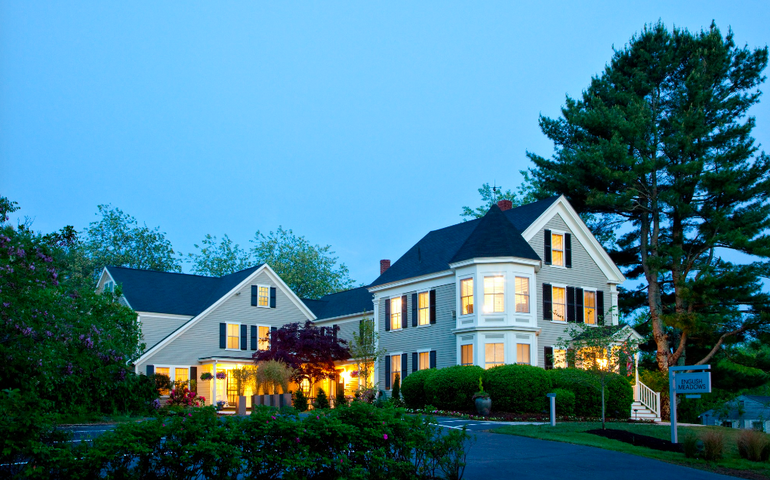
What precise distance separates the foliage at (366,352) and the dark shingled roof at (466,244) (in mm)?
2370

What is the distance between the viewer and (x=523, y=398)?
26328 millimetres

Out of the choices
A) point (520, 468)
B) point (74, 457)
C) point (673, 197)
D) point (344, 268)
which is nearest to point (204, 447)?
point (74, 457)

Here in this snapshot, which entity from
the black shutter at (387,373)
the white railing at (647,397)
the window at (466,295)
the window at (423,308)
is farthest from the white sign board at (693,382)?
the black shutter at (387,373)

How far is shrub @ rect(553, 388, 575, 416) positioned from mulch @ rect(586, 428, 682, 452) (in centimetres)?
761

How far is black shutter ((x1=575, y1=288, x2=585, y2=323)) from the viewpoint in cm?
3300

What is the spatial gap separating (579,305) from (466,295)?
5956mm

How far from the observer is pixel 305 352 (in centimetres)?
3488

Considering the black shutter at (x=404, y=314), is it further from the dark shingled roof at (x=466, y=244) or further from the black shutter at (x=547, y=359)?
the black shutter at (x=547, y=359)

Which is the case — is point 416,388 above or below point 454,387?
below

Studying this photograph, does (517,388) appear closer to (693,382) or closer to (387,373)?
(387,373)

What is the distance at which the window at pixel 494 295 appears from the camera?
2973 cm

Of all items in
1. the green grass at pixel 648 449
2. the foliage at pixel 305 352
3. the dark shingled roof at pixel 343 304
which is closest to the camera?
the green grass at pixel 648 449

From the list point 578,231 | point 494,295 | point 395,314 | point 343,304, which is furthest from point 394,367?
point 578,231

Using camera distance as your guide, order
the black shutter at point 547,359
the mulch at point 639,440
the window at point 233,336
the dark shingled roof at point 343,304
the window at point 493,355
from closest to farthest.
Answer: the mulch at point 639,440, the window at point 493,355, the black shutter at point 547,359, the dark shingled roof at point 343,304, the window at point 233,336
